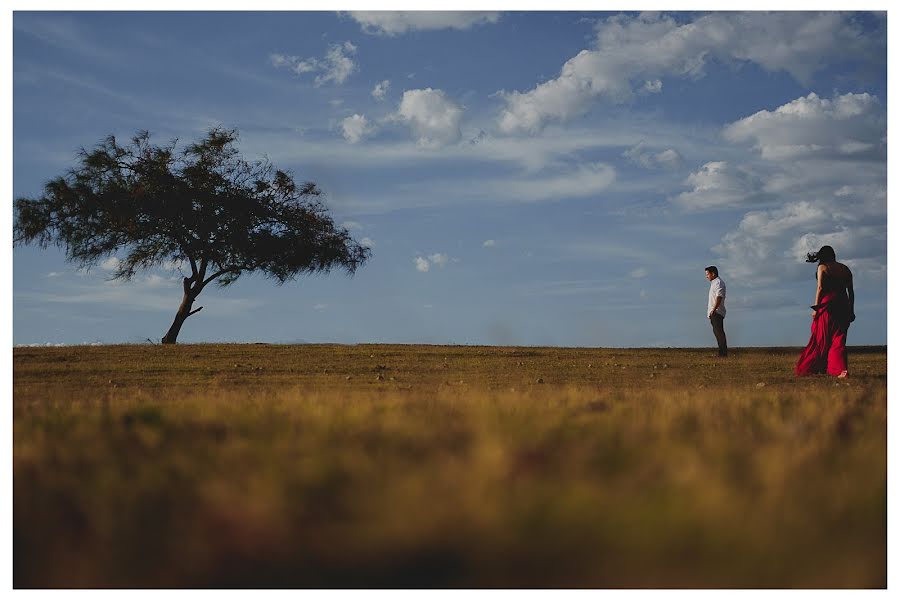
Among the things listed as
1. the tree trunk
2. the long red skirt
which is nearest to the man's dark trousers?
the long red skirt

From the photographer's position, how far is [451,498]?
12.0ft

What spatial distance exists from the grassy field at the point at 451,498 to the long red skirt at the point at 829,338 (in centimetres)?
1021

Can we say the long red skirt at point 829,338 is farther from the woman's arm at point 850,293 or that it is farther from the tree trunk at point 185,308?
the tree trunk at point 185,308

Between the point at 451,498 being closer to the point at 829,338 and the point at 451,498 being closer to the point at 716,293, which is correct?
the point at 829,338

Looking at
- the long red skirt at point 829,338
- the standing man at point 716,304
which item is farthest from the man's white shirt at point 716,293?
the long red skirt at point 829,338

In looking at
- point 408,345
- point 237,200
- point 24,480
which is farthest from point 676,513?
point 237,200

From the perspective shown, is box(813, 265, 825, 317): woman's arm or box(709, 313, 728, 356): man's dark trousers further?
box(709, 313, 728, 356): man's dark trousers

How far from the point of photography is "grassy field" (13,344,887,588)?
3129mm

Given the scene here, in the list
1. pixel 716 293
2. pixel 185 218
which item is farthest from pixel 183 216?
pixel 716 293

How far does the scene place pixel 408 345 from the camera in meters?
29.0

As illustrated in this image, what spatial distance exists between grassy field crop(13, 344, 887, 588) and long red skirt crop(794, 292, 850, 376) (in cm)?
1021

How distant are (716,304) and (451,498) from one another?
2275 cm

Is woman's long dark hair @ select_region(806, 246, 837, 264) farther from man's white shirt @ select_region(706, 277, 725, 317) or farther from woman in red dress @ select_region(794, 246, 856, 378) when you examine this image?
man's white shirt @ select_region(706, 277, 725, 317)

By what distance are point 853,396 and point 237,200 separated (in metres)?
31.1
